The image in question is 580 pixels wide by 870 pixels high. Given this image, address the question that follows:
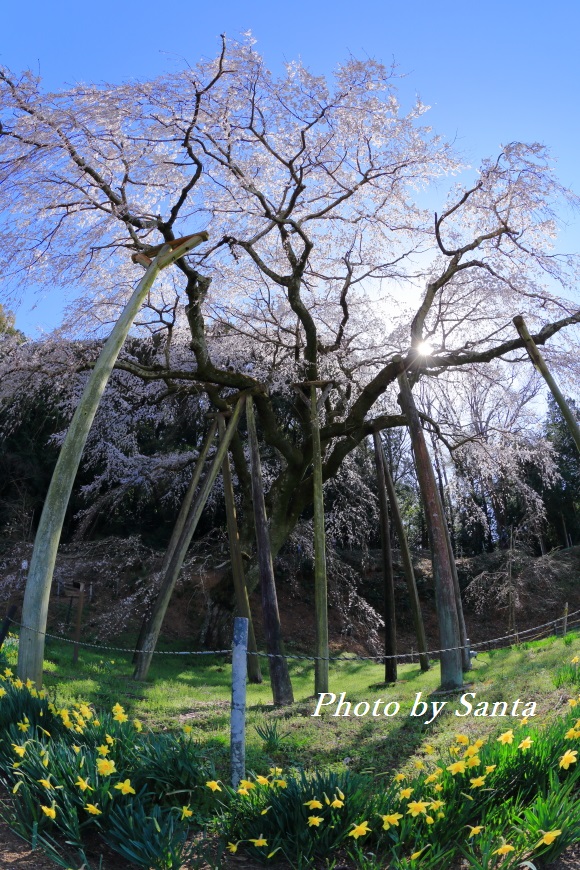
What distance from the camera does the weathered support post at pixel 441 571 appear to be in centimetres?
775

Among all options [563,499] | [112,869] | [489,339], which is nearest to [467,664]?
[489,339]

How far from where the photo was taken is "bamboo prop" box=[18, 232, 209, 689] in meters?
5.68

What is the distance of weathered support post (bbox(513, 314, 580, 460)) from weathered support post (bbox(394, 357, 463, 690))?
1.85m

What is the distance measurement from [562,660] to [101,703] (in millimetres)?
5098

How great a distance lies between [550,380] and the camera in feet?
30.0

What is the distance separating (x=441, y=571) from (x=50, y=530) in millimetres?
4494

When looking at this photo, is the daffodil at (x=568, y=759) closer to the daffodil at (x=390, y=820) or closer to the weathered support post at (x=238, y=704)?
the daffodil at (x=390, y=820)

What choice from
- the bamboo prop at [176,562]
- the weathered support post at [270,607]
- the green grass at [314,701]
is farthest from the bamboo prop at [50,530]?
the bamboo prop at [176,562]

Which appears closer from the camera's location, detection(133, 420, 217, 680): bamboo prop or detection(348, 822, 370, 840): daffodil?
detection(348, 822, 370, 840): daffodil

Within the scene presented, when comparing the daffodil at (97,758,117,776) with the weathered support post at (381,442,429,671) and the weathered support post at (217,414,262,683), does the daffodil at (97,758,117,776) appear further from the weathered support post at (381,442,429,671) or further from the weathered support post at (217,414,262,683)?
the weathered support post at (381,442,429,671)

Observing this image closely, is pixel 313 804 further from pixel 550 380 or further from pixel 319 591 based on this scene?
pixel 550 380

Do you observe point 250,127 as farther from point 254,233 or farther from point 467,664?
point 467,664

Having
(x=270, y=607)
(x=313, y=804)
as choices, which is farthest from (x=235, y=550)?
(x=313, y=804)

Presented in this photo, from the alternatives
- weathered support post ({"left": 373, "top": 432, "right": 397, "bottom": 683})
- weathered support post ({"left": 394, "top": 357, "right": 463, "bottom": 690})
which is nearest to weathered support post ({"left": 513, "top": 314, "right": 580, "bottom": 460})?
weathered support post ({"left": 394, "top": 357, "right": 463, "bottom": 690})
